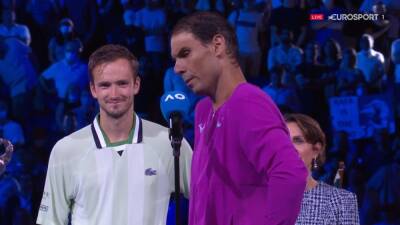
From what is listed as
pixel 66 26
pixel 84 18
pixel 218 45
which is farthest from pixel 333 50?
pixel 218 45

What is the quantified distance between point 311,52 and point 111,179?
224cm

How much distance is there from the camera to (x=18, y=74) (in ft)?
15.1

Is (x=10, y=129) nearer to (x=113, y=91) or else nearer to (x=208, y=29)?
(x=113, y=91)

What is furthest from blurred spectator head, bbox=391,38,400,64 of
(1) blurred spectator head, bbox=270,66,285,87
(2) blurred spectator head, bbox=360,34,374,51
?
(1) blurred spectator head, bbox=270,66,285,87

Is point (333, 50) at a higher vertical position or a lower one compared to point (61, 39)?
lower

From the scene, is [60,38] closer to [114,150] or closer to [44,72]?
[44,72]

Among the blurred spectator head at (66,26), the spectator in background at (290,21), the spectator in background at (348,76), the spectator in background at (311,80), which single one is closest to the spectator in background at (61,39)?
the blurred spectator head at (66,26)

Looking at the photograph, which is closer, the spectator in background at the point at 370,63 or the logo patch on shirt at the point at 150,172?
the logo patch on shirt at the point at 150,172

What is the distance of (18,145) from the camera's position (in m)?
4.50

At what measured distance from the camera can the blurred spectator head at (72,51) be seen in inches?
179

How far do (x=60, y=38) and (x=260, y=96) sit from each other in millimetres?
3244

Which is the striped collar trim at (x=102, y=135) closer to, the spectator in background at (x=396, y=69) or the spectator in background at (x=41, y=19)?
the spectator in background at (x=396, y=69)

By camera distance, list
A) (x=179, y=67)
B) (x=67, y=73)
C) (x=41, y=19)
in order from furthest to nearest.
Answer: (x=41, y=19) < (x=67, y=73) < (x=179, y=67)

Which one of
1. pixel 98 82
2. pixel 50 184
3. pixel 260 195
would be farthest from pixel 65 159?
pixel 260 195
